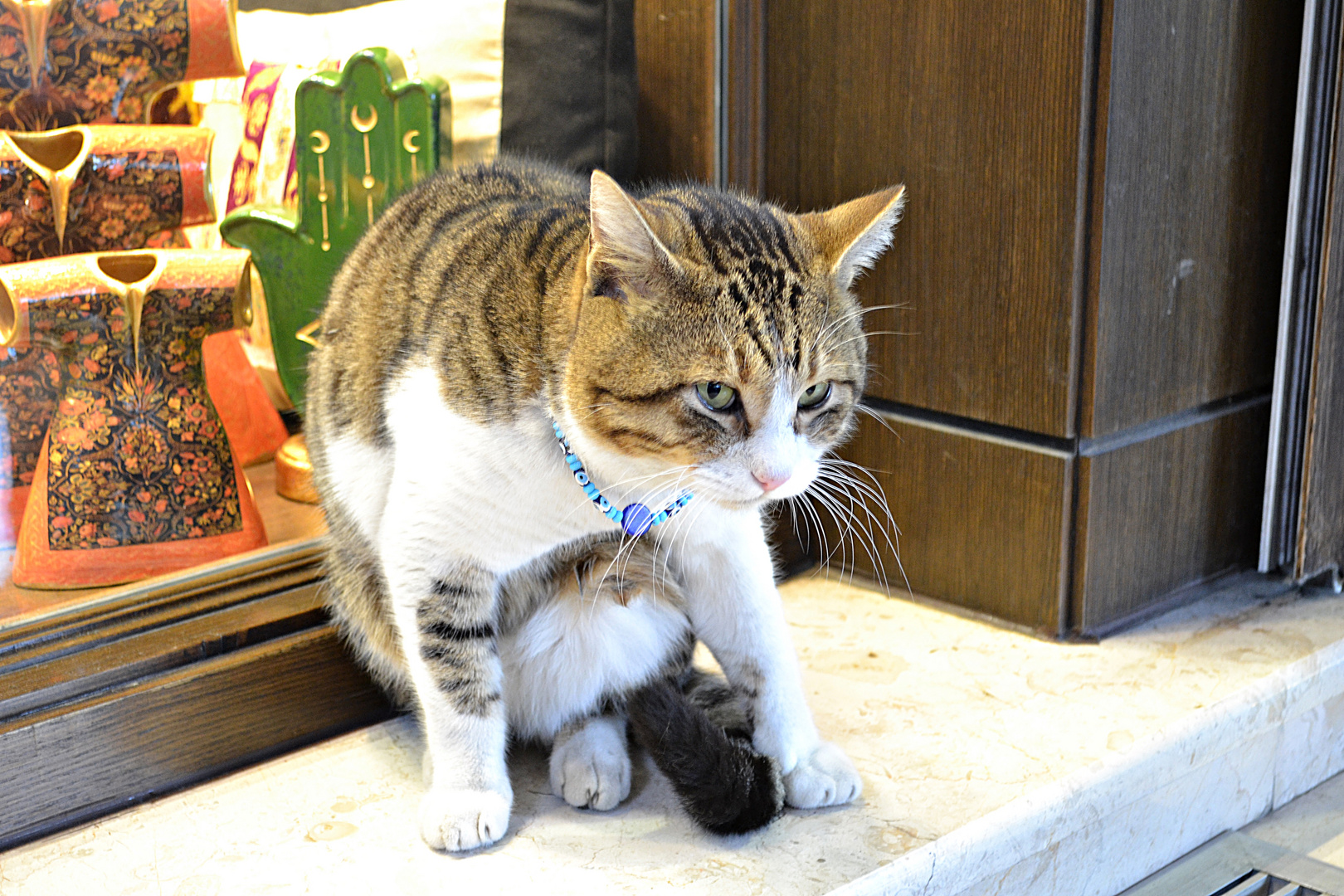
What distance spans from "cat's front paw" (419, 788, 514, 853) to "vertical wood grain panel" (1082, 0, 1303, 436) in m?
0.75

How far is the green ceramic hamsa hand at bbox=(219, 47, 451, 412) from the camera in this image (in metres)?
1.27

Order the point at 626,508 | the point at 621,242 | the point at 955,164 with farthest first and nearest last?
the point at 955,164
the point at 626,508
the point at 621,242

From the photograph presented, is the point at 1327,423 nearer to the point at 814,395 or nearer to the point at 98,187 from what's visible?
the point at 814,395

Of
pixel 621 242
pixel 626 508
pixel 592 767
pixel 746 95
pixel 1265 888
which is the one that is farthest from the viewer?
pixel 746 95

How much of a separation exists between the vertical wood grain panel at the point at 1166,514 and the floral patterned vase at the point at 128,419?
93 cm

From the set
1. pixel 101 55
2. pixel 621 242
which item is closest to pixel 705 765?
pixel 621 242

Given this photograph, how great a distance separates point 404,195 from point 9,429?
0.43 meters

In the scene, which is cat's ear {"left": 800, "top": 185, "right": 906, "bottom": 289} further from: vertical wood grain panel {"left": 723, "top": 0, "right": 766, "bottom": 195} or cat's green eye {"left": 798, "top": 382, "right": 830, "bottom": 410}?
vertical wood grain panel {"left": 723, "top": 0, "right": 766, "bottom": 195}

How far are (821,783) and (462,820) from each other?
1.06 ft

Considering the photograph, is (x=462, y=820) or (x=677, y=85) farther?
(x=677, y=85)

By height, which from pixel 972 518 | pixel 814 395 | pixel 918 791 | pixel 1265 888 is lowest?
pixel 1265 888

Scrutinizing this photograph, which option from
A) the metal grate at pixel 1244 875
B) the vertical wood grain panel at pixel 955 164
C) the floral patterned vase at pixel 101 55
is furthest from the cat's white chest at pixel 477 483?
the metal grate at pixel 1244 875

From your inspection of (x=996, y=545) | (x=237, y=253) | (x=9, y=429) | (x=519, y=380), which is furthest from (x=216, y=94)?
(x=996, y=545)

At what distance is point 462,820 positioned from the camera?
1.03m
